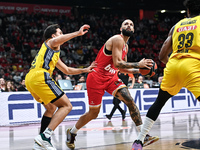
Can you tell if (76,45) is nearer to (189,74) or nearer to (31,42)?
(31,42)

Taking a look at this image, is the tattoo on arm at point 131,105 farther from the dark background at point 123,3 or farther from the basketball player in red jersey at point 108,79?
the dark background at point 123,3

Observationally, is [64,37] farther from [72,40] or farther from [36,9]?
[36,9]

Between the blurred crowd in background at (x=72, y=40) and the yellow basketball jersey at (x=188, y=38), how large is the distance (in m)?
12.3

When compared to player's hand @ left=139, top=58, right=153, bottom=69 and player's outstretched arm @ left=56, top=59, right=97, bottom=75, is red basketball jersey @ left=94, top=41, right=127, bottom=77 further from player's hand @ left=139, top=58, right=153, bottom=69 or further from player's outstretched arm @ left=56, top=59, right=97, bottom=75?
player's hand @ left=139, top=58, right=153, bottom=69

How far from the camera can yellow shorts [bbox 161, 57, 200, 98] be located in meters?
3.73

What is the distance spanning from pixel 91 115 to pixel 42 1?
19.3m

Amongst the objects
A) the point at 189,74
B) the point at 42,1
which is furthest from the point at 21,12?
the point at 189,74

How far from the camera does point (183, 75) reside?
380cm

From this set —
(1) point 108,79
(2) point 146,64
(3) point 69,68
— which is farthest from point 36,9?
(2) point 146,64

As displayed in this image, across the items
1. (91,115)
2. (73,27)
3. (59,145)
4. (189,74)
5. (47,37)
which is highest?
(73,27)

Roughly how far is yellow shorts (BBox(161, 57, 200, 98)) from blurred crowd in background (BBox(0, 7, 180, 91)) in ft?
40.0

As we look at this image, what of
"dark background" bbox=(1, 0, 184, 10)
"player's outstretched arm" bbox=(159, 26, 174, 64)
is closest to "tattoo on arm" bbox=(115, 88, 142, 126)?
"player's outstretched arm" bbox=(159, 26, 174, 64)

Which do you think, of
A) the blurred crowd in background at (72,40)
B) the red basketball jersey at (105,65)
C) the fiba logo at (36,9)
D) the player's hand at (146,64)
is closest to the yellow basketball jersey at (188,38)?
the player's hand at (146,64)

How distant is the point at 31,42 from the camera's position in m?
20.9
